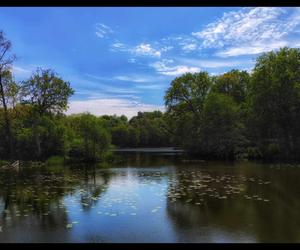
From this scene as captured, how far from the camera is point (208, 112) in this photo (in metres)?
47.4

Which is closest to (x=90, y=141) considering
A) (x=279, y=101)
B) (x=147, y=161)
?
(x=147, y=161)

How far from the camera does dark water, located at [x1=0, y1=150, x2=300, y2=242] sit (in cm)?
867

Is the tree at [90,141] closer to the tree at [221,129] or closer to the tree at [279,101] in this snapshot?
A: the tree at [221,129]

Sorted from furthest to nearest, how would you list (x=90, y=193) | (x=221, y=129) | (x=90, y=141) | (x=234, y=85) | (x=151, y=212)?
(x=234, y=85)
(x=221, y=129)
(x=90, y=141)
(x=90, y=193)
(x=151, y=212)

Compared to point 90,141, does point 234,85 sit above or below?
above

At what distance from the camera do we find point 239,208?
39.9ft

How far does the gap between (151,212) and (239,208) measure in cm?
299

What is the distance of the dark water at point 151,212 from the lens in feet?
28.5

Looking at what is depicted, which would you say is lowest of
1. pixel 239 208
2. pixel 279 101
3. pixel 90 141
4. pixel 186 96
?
pixel 239 208

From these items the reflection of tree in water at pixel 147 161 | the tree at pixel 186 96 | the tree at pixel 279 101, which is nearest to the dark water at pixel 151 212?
the reflection of tree in water at pixel 147 161

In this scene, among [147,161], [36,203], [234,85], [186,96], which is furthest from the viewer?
[234,85]

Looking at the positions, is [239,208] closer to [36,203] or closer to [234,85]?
[36,203]

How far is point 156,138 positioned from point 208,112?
60.1m
